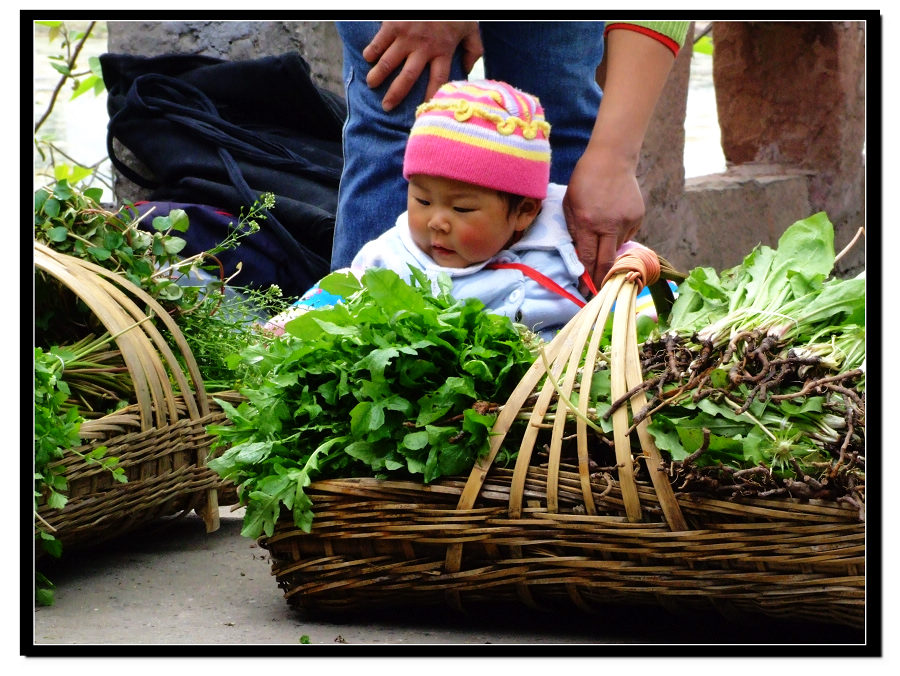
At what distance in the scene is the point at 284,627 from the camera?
5.41ft

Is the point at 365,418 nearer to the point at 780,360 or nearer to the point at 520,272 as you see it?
the point at 780,360

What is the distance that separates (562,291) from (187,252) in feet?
3.78

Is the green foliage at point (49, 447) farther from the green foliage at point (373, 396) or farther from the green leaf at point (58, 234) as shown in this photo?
the green leaf at point (58, 234)

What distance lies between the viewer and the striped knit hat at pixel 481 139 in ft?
7.45

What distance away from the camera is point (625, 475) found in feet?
4.89

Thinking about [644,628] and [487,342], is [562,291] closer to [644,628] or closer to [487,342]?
[487,342]

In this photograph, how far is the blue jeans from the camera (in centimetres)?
256

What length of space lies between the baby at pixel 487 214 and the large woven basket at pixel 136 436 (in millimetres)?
298

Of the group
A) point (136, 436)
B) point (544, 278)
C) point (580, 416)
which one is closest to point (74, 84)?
point (544, 278)

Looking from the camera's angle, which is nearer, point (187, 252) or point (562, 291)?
point (562, 291)

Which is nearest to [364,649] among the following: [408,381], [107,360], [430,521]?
[430,521]

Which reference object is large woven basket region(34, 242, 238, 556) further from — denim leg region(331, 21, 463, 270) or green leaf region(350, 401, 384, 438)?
denim leg region(331, 21, 463, 270)

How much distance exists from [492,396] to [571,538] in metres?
0.24

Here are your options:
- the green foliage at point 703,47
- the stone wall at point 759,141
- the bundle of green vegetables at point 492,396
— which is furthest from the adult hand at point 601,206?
the green foliage at point 703,47
